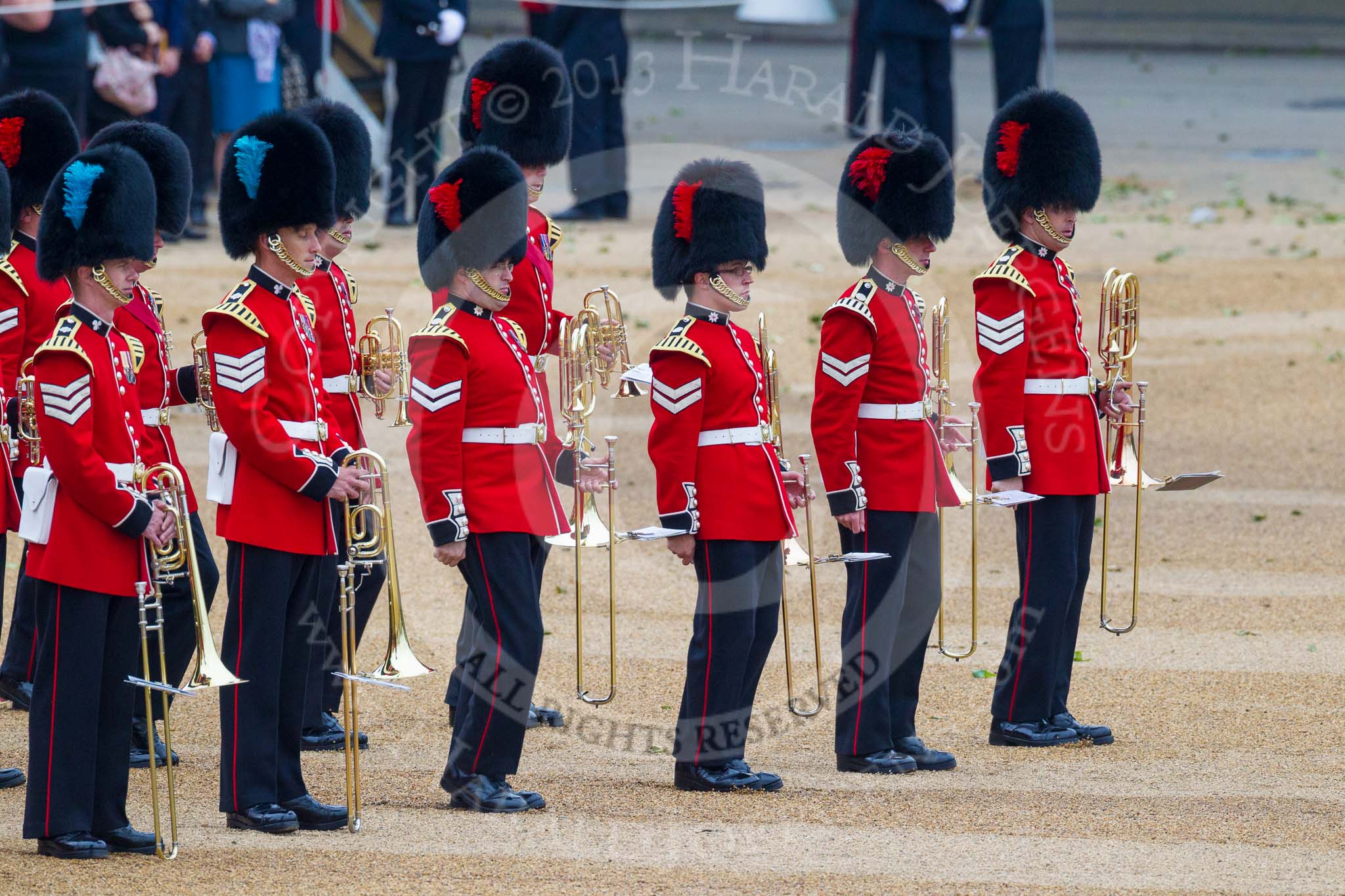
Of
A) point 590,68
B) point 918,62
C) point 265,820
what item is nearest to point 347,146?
point 265,820

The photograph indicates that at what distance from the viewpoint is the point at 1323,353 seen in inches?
370

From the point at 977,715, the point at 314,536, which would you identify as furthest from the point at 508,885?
the point at 977,715

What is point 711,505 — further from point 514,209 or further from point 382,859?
point 382,859

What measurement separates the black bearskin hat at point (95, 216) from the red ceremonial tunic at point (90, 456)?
0.35 feet

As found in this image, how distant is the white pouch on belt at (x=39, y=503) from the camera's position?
145 inches

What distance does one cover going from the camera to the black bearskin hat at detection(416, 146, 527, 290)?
4.14m

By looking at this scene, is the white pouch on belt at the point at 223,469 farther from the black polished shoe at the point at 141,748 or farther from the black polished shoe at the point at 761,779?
the black polished shoe at the point at 761,779

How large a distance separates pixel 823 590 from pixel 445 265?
2597 mm

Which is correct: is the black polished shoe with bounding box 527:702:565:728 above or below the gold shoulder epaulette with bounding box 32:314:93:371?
below

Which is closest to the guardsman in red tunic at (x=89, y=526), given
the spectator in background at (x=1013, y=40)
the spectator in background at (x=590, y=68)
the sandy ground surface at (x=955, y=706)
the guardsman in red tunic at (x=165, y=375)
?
the sandy ground surface at (x=955, y=706)

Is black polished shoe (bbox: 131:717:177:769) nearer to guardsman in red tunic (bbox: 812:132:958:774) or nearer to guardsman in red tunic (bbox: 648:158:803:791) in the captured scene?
guardsman in red tunic (bbox: 648:158:803:791)

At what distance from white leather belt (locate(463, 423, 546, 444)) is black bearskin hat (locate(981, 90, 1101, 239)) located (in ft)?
4.66

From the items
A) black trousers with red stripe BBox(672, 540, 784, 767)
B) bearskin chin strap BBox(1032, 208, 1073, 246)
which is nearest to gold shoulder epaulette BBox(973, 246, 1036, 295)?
bearskin chin strap BBox(1032, 208, 1073, 246)

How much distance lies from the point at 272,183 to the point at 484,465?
709 millimetres
